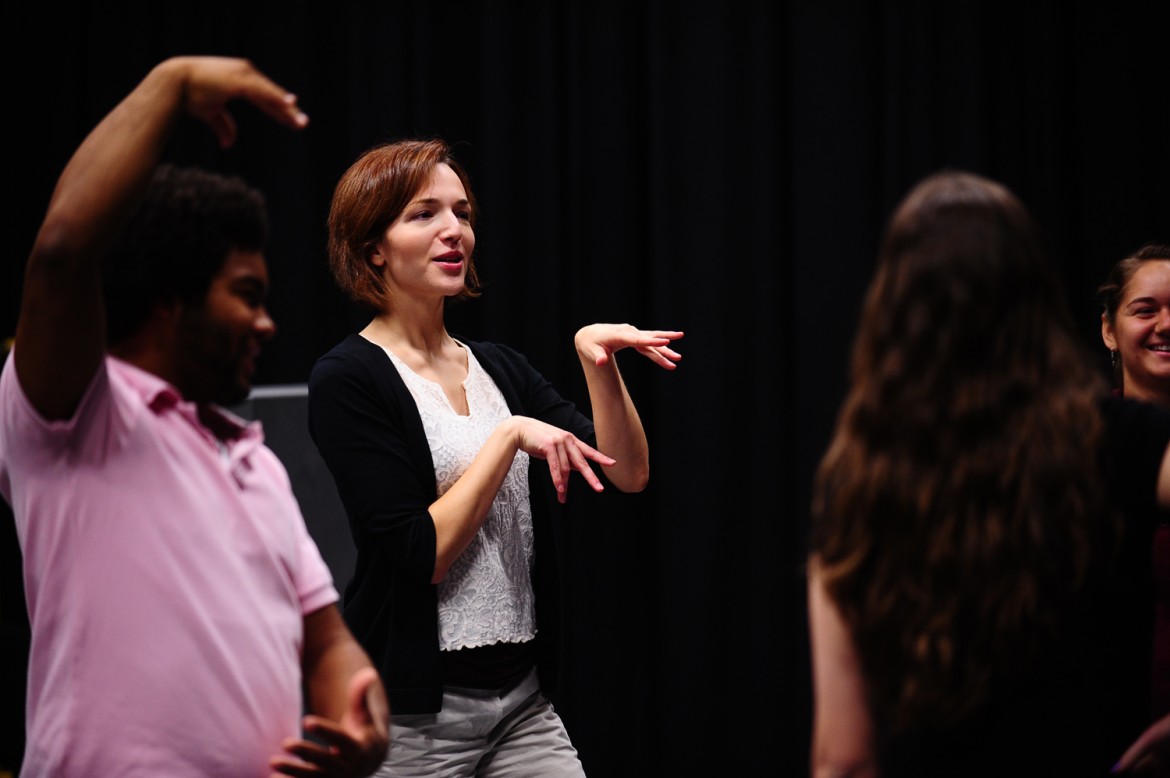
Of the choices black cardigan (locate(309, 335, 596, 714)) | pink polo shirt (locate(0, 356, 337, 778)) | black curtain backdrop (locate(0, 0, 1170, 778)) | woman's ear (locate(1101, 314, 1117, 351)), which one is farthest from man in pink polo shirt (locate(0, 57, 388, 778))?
black curtain backdrop (locate(0, 0, 1170, 778))

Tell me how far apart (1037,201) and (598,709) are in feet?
6.46

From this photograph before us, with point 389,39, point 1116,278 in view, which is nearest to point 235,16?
point 389,39

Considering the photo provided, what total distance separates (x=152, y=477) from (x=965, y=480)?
0.77 m

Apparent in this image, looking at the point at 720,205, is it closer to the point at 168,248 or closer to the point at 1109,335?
the point at 1109,335

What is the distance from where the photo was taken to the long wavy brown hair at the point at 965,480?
44.1 inches

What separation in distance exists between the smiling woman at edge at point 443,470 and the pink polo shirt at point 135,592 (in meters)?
0.58

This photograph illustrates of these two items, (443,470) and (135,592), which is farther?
(443,470)

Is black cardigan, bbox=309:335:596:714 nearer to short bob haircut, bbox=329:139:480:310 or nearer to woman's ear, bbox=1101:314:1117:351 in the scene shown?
short bob haircut, bbox=329:139:480:310

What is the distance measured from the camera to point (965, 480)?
1.13 m

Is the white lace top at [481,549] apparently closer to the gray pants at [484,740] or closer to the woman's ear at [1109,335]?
the gray pants at [484,740]

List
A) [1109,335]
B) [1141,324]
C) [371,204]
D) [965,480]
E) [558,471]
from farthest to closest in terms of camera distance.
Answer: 1. [1109,335]
2. [1141,324]
3. [371,204]
4. [558,471]
5. [965,480]

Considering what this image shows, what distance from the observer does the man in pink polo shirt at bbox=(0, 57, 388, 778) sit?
1105 mm

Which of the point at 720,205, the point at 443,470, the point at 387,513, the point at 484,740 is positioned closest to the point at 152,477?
the point at 387,513

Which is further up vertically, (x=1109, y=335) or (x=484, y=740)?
(x=1109, y=335)
